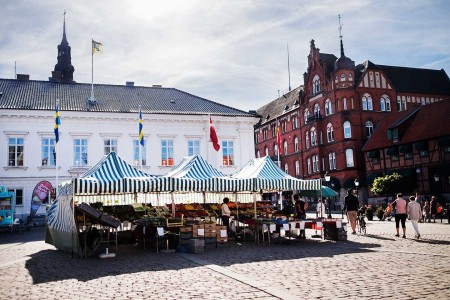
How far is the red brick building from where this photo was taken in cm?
5147

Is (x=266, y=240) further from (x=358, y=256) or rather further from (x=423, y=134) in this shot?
(x=423, y=134)

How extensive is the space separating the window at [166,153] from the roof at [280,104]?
1096 inches

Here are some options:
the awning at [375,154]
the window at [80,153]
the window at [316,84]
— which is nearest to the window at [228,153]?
the window at [80,153]

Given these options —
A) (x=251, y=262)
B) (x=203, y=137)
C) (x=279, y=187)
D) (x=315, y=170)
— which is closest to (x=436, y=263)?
(x=251, y=262)

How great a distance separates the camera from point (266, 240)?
1728 centimetres

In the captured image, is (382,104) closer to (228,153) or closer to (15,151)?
(228,153)

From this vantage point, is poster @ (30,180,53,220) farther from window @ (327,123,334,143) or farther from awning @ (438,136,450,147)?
window @ (327,123,334,143)

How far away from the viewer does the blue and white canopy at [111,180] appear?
14.2 metres

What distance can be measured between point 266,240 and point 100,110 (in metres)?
22.8

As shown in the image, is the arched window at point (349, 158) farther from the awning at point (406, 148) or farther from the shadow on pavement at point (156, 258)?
the shadow on pavement at point (156, 258)

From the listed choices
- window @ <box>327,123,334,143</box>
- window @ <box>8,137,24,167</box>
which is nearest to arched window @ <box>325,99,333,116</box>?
window @ <box>327,123,334,143</box>

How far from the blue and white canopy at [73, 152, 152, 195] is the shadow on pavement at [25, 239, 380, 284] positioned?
218cm

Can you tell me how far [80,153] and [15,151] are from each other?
4.87m

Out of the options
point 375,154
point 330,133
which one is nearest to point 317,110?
point 330,133
